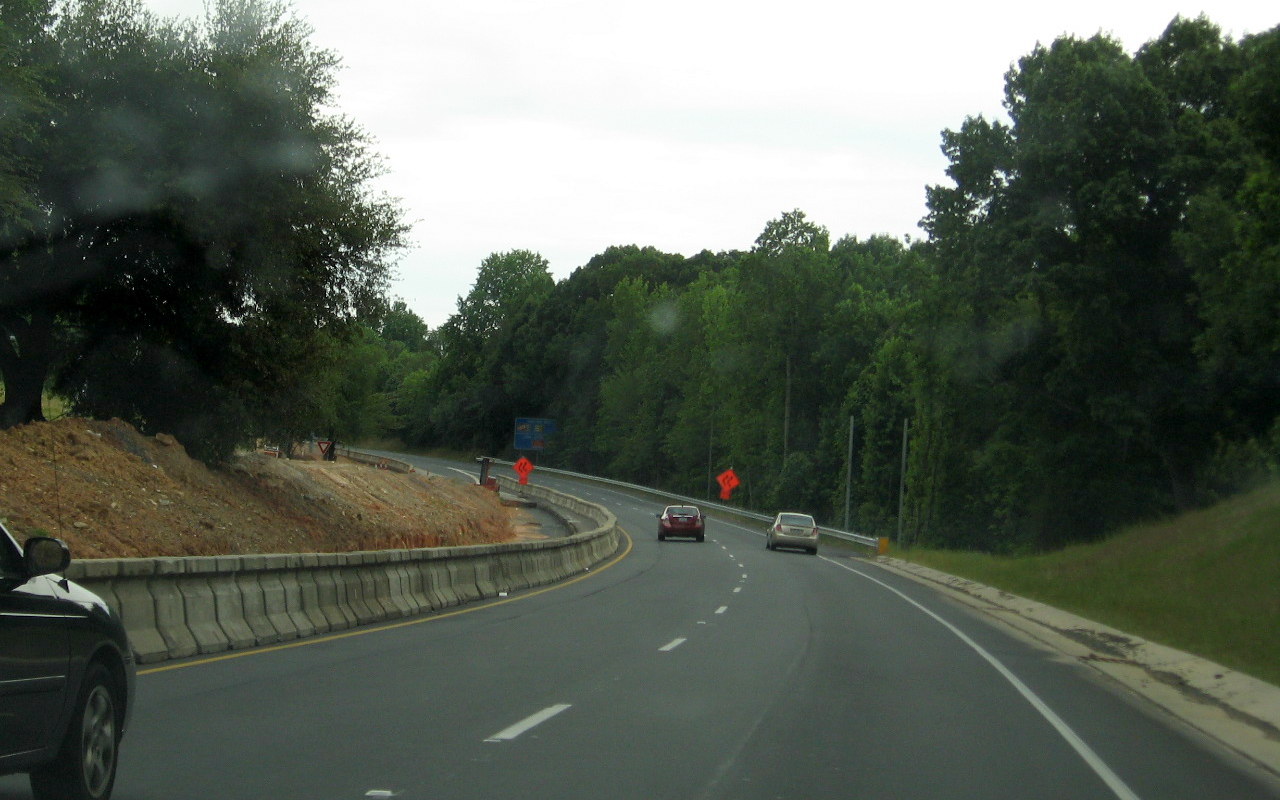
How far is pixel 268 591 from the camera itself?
16.2m

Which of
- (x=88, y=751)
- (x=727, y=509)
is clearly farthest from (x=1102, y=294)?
(x=727, y=509)

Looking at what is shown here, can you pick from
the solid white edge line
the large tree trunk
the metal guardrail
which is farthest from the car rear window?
the solid white edge line

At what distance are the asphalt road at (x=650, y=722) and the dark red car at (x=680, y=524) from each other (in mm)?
36139

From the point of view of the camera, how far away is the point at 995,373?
47.9m

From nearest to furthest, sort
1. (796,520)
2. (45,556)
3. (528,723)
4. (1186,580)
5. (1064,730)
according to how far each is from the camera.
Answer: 1. (45,556)
2. (528,723)
3. (1064,730)
4. (1186,580)
5. (796,520)

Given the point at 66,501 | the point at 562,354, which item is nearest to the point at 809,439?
the point at 562,354

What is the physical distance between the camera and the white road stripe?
31.6 ft

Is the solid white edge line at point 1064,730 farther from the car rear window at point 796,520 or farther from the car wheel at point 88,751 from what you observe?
the car rear window at point 796,520

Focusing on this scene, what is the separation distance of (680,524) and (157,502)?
104ft

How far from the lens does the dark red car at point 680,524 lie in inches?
2200

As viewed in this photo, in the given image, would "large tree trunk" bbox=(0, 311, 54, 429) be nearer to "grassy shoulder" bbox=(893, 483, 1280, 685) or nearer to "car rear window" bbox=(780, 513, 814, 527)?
"grassy shoulder" bbox=(893, 483, 1280, 685)

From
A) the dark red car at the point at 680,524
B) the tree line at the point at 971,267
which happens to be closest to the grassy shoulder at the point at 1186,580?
the tree line at the point at 971,267

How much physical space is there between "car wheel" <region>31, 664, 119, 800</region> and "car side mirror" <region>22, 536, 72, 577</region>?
26.1 inches

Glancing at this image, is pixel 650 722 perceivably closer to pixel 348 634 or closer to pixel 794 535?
pixel 348 634
